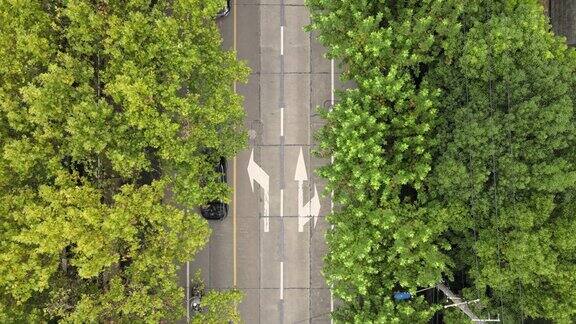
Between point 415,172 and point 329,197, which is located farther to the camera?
point 329,197

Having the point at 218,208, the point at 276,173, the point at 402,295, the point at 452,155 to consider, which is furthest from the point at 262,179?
the point at 452,155

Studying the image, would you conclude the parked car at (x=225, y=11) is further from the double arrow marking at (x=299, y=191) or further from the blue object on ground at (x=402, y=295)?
the blue object on ground at (x=402, y=295)

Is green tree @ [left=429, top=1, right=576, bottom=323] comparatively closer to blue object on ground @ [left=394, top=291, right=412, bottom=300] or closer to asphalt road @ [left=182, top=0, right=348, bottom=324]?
blue object on ground @ [left=394, top=291, right=412, bottom=300]

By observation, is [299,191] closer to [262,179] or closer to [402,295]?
[262,179]

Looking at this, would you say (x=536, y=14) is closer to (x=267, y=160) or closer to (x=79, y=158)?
(x=267, y=160)

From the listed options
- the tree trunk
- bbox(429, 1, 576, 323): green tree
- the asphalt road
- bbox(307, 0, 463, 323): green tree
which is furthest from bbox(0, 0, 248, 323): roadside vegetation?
the tree trunk

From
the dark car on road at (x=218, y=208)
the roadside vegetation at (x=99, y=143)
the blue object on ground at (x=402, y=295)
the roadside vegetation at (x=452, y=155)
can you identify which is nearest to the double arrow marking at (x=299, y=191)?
the dark car on road at (x=218, y=208)

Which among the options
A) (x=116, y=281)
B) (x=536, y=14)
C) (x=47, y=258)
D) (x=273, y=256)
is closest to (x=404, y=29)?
(x=536, y=14)
